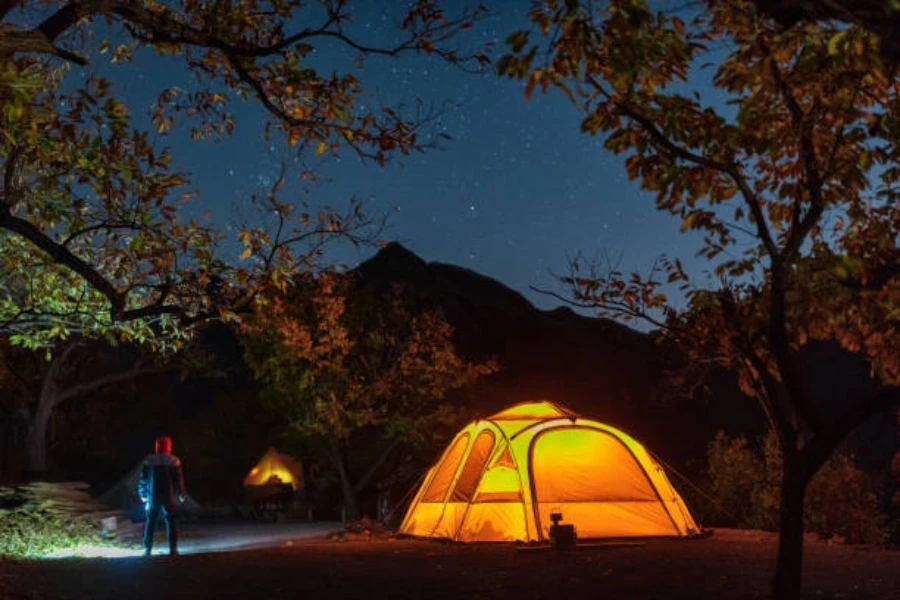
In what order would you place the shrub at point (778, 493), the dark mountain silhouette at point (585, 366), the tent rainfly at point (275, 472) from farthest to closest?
the dark mountain silhouette at point (585, 366) < the tent rainfly at point (275, 472) < the shrub at point (778, 493)

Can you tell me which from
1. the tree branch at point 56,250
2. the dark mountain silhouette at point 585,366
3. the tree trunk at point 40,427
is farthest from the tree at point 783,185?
the dark mountain silhouette at point 585,366

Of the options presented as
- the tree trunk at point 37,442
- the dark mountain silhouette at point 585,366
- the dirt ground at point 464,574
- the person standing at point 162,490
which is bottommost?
the dirt ground at point 464,574

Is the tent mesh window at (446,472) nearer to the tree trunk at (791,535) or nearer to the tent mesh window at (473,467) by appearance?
the tent mesh window at (473,467)

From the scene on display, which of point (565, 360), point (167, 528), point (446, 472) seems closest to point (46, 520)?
point (167, 528)

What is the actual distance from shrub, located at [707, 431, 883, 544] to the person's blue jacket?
1031cm

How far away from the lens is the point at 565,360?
201ft

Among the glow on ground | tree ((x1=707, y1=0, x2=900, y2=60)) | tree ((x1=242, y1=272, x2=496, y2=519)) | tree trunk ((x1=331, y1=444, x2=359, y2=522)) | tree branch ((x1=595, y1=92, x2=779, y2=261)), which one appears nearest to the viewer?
tree ((x1=707, y1=0, x2=900, y2=60))

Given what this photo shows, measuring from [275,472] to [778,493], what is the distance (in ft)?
74.6

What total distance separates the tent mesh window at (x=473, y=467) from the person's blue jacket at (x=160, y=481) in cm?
430

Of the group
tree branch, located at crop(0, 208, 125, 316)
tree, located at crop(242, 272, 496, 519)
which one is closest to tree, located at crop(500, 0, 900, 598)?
tree branch, located at crop(0, 208, 125, 316)

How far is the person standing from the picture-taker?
14109 millimetres

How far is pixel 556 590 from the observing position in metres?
8.68

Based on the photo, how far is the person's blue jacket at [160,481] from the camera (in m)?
14.1

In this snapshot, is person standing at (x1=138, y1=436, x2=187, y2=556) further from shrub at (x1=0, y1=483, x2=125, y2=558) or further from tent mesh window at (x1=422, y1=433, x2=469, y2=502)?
tent mesh window at (x1=422, y1=433, x2=469, y2=502)
